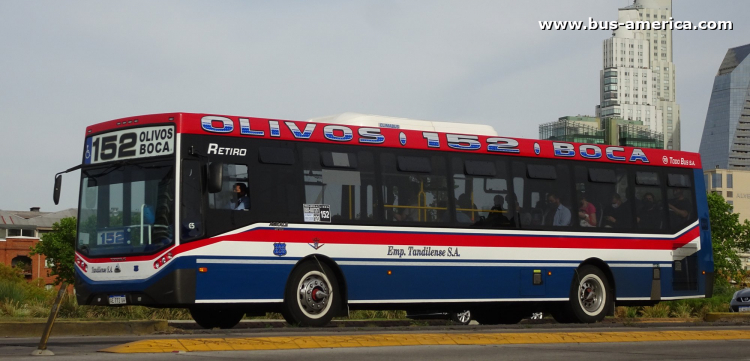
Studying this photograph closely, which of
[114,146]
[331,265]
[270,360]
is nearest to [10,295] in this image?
[114,146]

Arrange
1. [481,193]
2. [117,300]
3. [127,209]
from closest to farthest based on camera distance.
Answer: [117,300], [127,209], [481,193]

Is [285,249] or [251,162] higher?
[251,162]

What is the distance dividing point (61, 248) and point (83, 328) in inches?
3397

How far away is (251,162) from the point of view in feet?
50.8

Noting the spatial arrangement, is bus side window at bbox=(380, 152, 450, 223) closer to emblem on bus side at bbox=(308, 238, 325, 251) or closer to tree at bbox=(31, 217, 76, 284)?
emblem on bus side at bbox=(308, 238, 325, 251)

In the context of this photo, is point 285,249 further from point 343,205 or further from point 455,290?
point 455,290

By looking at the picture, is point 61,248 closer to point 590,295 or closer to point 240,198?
point 590,295

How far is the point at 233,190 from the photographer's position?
15.2 m

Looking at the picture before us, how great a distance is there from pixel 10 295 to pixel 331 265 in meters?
8.13

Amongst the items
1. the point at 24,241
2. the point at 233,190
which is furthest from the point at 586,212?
the point at 24,241

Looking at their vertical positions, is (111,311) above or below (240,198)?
below

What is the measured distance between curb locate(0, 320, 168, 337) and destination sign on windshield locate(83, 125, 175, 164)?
240 cm

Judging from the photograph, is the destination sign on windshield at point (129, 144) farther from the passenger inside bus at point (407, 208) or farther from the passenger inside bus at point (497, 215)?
the passenger inside bus at point (497, 215)

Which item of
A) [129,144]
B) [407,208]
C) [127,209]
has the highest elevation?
[129,144]
